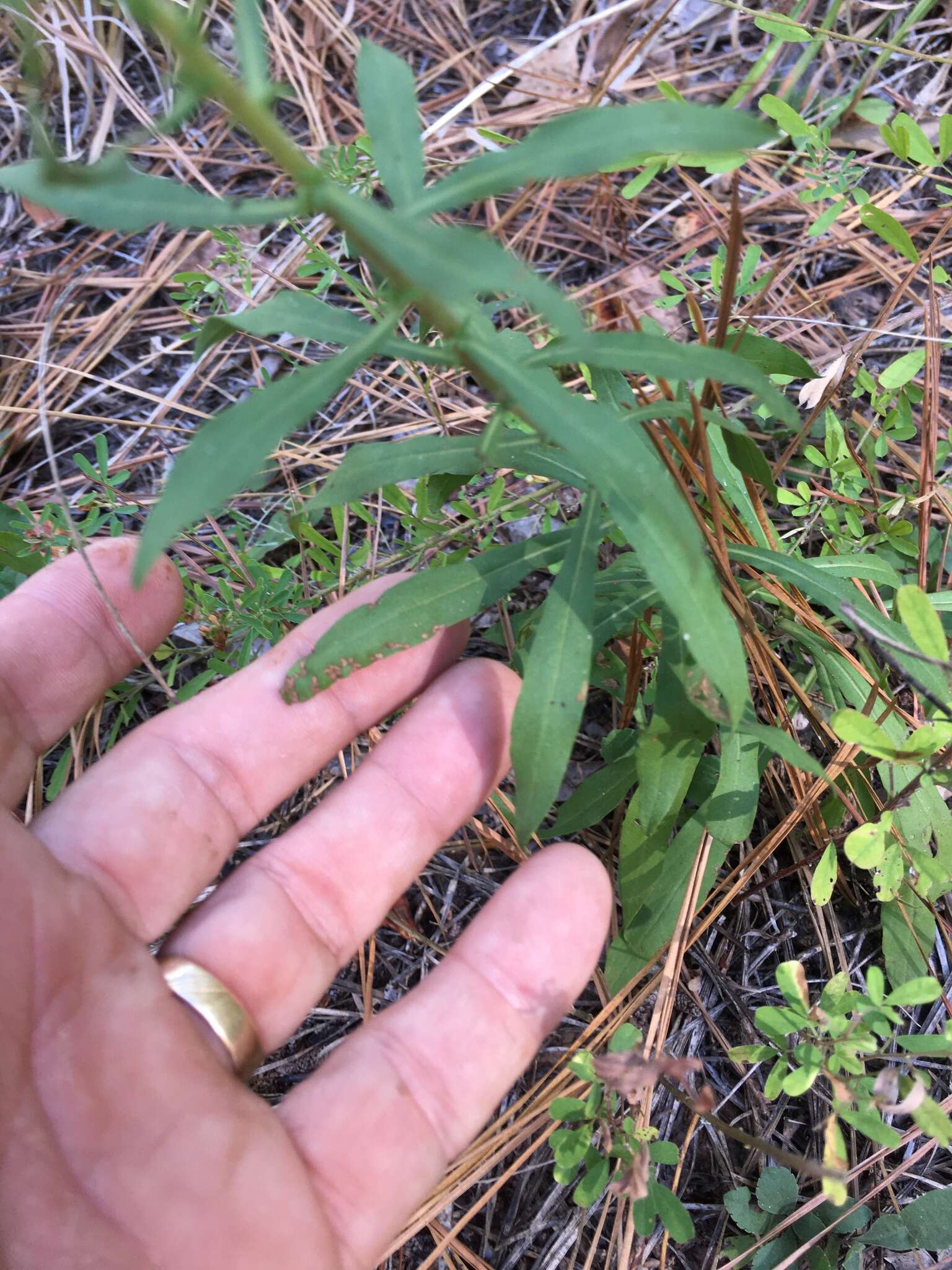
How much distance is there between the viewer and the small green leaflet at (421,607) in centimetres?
190

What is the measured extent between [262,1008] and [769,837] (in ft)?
4.30

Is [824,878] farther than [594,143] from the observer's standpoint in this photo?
Yes

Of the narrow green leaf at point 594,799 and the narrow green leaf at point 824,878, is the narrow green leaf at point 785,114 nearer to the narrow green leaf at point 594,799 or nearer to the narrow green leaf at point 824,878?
the narrow green leaf at point 594,799

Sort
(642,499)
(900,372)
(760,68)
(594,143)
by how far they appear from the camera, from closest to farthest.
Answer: (594,143) < (642,499) < (900,372) < (760,68)

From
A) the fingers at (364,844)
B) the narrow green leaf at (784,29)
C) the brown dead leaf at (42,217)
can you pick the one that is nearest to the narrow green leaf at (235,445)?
the fingers at (364,844)

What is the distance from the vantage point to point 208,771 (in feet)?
7.34

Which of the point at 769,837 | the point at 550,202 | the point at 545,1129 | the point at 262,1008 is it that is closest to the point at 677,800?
the point at 769,837

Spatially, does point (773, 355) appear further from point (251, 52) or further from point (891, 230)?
point (251, 52)

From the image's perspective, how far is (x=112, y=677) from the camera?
2.41 m

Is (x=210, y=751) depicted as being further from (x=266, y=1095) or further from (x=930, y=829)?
(x=930, y=829)

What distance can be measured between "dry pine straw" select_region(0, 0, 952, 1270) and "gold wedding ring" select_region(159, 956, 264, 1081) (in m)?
0.46

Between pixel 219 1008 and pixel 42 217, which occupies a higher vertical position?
pixel 42 217

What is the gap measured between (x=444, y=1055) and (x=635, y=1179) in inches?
21.5

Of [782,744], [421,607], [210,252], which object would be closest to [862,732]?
[782,744]
